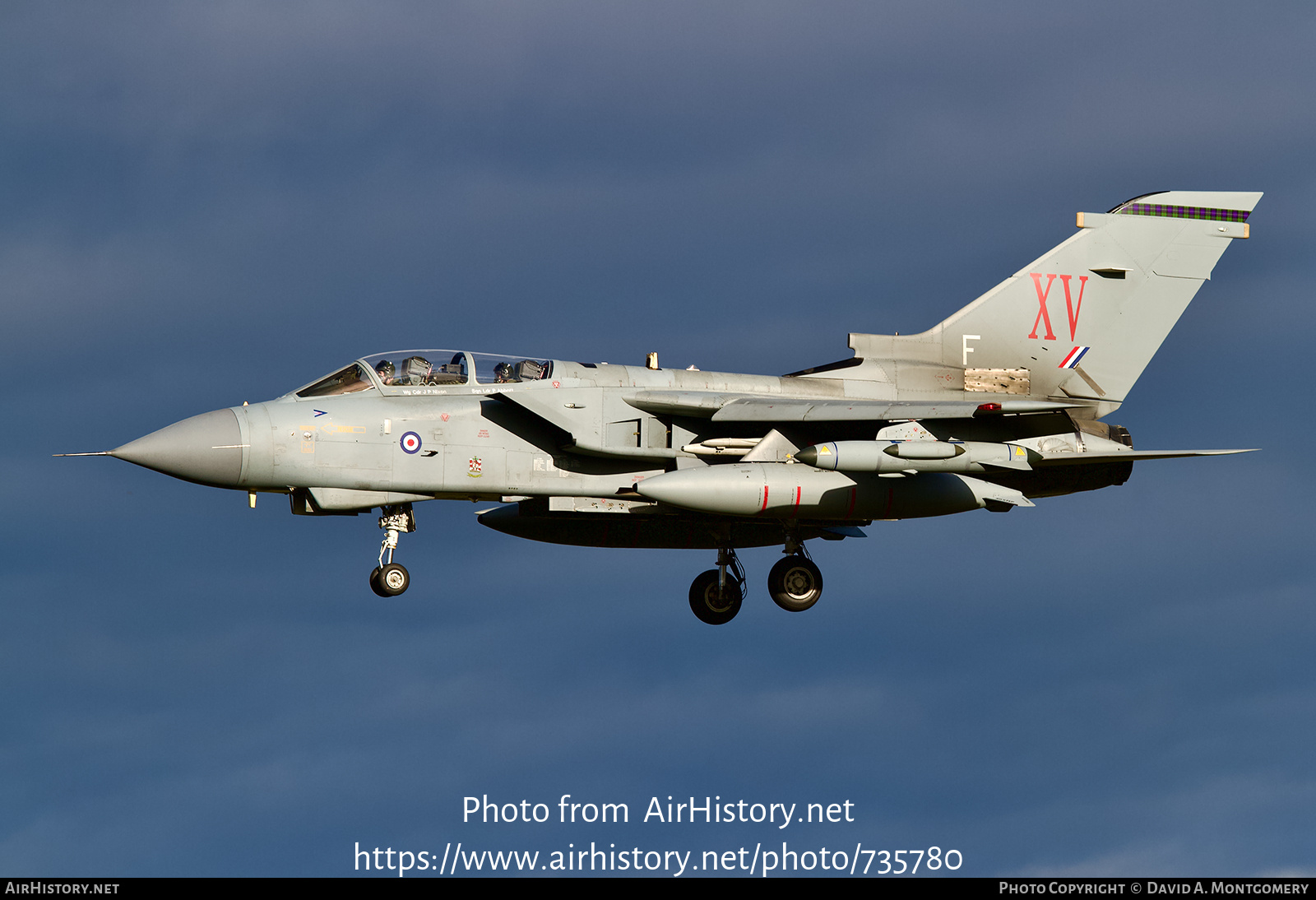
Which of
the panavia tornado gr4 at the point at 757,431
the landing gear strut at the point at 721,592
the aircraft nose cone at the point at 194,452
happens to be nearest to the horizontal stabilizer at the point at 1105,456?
the panavia tornado gr4 at the point at 757,431

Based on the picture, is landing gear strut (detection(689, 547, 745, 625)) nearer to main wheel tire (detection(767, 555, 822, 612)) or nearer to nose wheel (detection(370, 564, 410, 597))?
main wheel tire (detection(767, 555, 822, 612))

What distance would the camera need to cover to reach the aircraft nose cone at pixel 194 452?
73.3 ft

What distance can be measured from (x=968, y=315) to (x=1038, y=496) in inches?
118

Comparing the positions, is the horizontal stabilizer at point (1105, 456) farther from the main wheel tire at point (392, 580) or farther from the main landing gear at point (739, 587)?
the main wheel tire at point (392, 580)

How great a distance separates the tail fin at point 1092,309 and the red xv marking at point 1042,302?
1 cm

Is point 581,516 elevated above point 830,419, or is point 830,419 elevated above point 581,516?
point 830,419

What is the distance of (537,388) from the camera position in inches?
928

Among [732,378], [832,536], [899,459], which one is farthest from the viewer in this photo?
[832,536]

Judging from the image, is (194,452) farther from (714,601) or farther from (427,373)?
(714,601)

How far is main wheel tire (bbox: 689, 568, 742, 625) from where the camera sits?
26469mm

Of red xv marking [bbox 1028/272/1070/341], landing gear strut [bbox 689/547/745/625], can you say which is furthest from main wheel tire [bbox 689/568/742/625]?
red xv marking [bbox 1028/272/1070/341]

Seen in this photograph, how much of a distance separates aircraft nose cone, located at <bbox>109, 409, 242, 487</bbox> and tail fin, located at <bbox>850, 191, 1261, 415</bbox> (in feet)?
31.1

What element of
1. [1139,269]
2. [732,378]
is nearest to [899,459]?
[732,378]

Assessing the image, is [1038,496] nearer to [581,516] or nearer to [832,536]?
[832,536]
